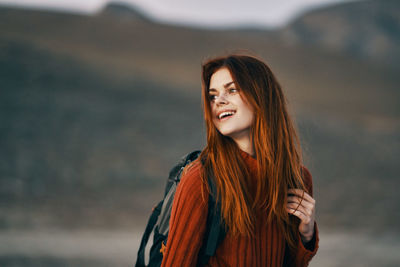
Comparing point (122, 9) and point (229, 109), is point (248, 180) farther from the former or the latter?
point (122, 9)

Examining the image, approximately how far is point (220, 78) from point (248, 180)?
1.63 feet

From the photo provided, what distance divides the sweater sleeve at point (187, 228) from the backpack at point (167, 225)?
42mm

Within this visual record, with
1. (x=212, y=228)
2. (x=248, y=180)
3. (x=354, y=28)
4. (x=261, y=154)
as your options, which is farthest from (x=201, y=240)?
(x=354, y=28)

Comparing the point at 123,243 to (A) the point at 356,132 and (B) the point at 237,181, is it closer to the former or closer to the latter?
(B) the point at 237,181

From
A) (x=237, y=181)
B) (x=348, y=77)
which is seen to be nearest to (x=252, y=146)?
(x=237, y=181)

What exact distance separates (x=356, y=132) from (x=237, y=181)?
21.1 m

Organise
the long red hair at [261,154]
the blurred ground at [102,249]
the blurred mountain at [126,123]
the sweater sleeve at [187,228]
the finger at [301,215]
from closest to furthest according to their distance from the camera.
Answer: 1. the sweater sleeve at [187,228]
2. the long red hair at [261,154]
3. the finger at [301,215]
4. the blurred ground at [102,249]
5. the blurred mountain at [126,123]

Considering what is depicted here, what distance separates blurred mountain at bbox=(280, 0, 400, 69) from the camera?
60406 mm

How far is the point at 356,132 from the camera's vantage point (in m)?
21.4

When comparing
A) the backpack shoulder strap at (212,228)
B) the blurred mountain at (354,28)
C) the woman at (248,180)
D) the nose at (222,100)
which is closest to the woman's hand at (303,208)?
the woman at (248,180)

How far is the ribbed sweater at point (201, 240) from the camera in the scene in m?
1.66

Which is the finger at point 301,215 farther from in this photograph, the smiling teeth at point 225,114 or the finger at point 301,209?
the smiling teeth at point 225,114

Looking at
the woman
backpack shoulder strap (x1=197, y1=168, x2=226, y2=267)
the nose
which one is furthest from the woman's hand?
the nose

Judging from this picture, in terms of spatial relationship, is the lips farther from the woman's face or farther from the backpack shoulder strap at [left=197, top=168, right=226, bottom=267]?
the backpack shoulder strap at [left=197, top=168, right=226, bottom=267]
